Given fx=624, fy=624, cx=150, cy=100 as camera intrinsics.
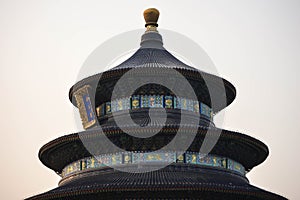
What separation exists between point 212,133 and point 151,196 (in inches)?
170

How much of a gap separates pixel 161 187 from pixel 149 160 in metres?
3.14

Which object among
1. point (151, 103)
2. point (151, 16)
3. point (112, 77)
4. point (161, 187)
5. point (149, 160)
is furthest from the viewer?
point (151, 16)

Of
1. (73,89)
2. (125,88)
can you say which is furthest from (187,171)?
(73,89)

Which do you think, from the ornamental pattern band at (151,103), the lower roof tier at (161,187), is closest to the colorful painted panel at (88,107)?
the ornamental pattern band at (151,103)

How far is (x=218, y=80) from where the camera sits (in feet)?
105

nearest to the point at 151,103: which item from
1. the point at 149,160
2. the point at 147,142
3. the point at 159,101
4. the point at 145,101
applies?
the point at 145,101

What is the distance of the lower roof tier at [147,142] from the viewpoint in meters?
27.6

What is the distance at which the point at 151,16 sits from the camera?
34.3 m

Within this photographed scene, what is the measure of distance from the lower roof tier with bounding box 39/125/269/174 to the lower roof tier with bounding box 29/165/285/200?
52.1 inches

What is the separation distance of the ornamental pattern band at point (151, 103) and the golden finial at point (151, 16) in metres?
5.51

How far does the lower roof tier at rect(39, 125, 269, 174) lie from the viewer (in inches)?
1086

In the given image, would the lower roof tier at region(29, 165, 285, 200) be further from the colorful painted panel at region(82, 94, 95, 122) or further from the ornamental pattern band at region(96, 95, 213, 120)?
the colorful painted panel at region(82, 94, 95, 122)

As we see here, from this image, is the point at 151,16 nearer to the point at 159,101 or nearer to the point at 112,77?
the point at 112,77

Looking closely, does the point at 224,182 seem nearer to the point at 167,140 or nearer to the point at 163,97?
the point at 167,140
